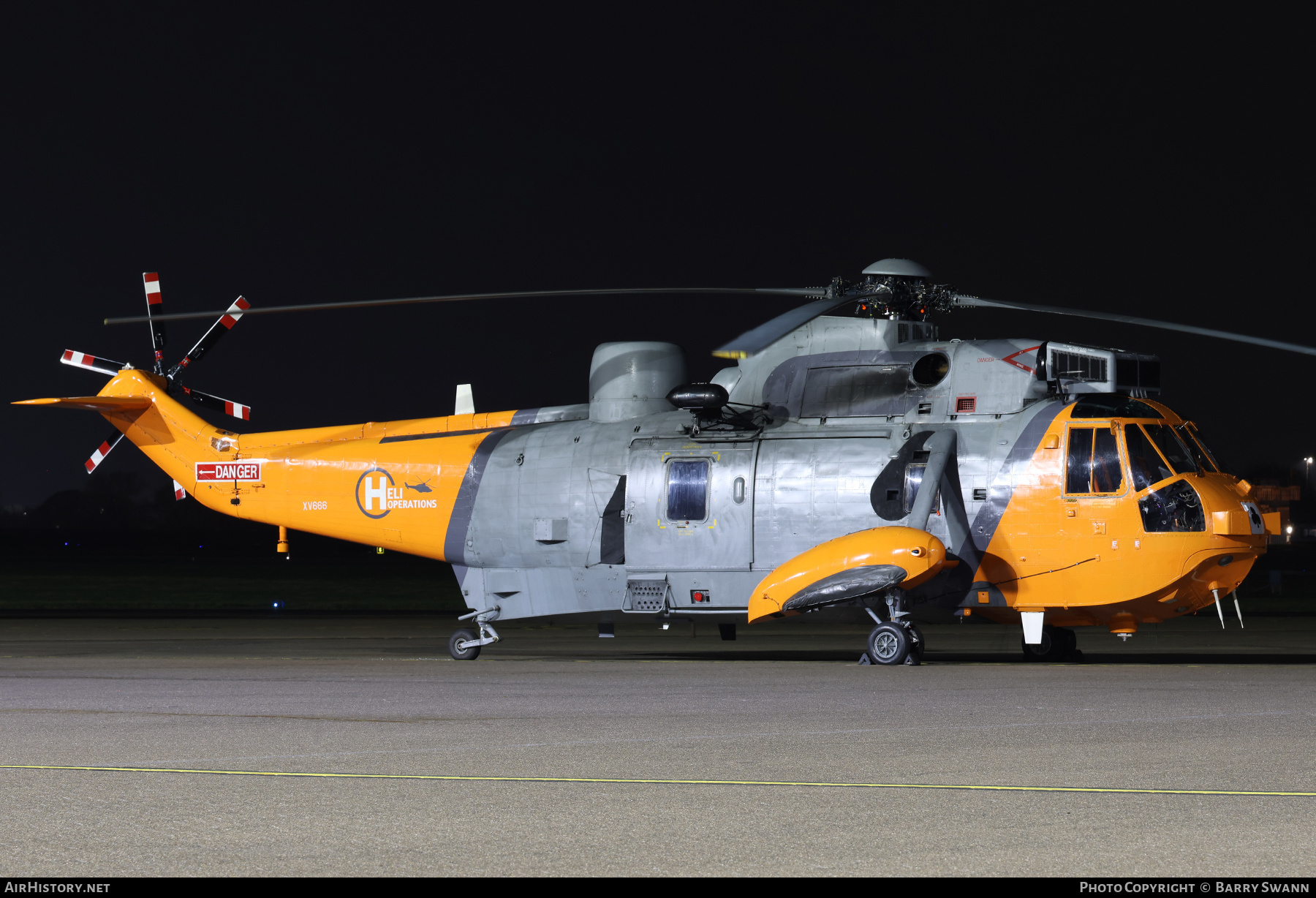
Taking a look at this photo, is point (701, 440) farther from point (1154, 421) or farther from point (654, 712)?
point (654, 712)

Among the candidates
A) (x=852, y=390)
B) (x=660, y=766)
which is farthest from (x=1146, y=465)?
(x=660, y=766)

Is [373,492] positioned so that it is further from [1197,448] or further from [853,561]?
[1197,448]

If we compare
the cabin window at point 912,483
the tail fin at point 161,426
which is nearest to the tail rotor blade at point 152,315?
the tail fin at point 161,426

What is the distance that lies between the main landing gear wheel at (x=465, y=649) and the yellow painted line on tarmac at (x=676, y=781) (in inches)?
494

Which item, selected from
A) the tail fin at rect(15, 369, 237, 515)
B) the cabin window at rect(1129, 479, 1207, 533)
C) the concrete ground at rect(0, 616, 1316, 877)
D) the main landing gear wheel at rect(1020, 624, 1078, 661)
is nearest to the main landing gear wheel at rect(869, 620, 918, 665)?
the concrete ground at rect(0, 616, 1316, 877)

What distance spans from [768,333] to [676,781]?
32.5 feet

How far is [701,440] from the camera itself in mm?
21344

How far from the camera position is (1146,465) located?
62.1ft

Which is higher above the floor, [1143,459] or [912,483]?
[1143,459]

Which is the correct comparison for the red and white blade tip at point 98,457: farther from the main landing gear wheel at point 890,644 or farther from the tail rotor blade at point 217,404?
the main landing gear wheel at point 890,644

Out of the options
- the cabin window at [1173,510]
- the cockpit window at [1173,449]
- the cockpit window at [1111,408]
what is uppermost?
the cockpit window at [1111,408]

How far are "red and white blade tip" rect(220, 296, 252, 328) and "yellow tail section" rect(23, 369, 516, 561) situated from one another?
6.06 feet

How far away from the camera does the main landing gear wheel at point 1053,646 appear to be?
21.6 m

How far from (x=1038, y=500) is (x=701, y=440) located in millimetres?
5040
